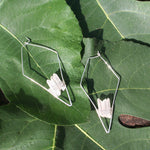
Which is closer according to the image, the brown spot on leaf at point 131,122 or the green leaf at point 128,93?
the green leaf at point 128,93

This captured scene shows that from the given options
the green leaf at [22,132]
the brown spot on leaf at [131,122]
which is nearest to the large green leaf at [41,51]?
the green leaf at [22,132]

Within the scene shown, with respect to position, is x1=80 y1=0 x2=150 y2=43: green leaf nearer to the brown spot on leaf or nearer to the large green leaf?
the large green leaf

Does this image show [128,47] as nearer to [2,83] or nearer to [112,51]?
[112,51]

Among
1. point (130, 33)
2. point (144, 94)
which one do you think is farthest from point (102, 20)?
point (144, 94)

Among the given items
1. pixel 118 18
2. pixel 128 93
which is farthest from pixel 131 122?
pixel 118 18

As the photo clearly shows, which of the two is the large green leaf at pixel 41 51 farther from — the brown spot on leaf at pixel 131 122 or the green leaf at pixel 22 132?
the brown spot on leaf at pixel 131 122

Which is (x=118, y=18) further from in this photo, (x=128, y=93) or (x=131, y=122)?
(x=131, y=122)

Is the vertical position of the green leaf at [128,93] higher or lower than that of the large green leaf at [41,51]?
lower

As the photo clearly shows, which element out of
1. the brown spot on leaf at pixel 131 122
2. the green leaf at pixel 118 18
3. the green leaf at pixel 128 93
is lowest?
the brown spot on leaf at pixel 131 122
